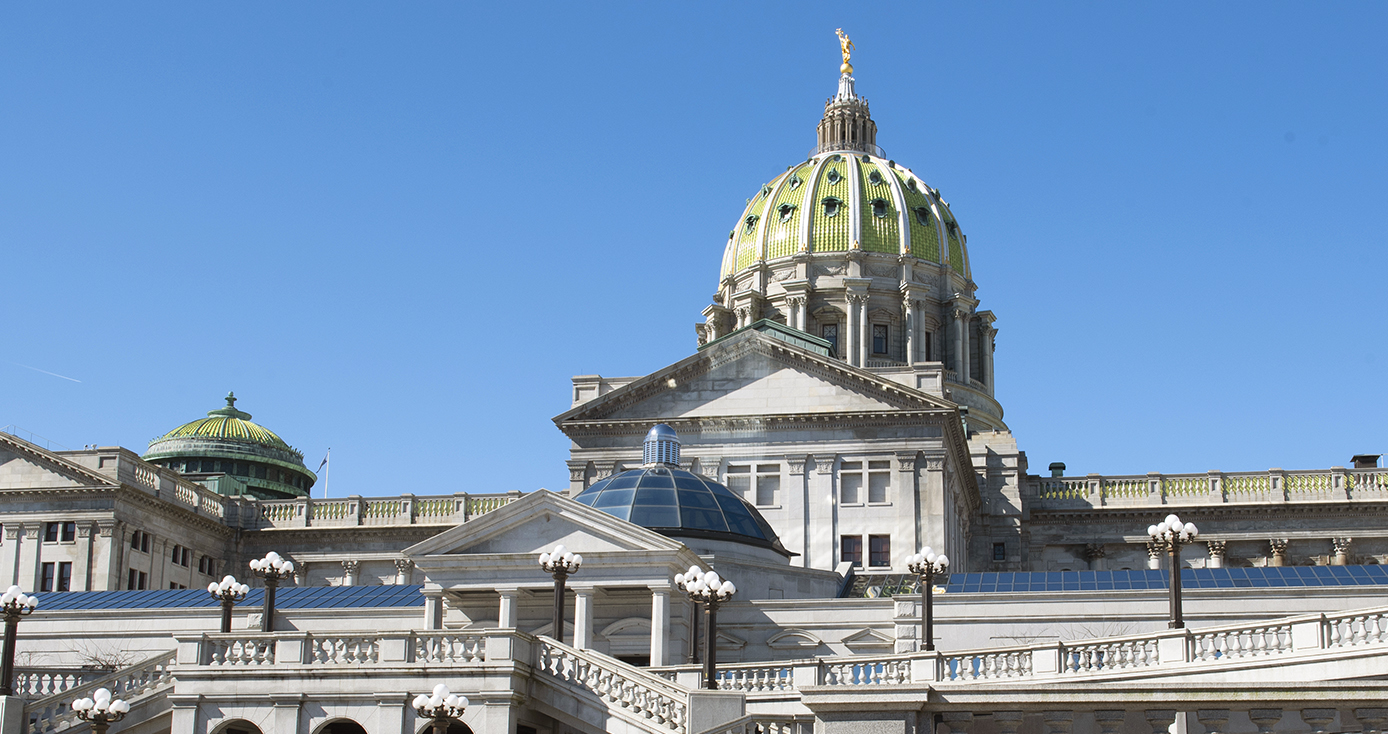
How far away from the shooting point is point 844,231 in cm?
11762

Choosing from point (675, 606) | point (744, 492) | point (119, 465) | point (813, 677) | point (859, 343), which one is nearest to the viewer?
point (813, 677)

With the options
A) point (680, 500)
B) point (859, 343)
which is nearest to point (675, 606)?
point (680, 500)

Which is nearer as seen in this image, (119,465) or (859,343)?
(119,465)

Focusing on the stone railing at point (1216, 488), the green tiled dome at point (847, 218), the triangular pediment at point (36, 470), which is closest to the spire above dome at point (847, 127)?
the green tiled dome at point (847, 218)

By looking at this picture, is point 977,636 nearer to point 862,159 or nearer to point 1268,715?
point 1268,715

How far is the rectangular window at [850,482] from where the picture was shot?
2901 inches

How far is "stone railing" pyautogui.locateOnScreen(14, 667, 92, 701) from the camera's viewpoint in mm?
42438

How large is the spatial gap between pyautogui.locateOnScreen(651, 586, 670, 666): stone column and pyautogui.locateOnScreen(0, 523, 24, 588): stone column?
46395 millimetres

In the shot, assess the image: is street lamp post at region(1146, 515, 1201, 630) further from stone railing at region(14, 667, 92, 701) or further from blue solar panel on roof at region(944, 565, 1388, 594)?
stone railing at region(14, 667, 92, 701)

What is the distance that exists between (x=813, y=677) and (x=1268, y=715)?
9379 millimetres

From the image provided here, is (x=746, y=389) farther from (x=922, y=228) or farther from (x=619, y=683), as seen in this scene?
(x=922, y=228)

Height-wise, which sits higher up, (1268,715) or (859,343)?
(859,343)

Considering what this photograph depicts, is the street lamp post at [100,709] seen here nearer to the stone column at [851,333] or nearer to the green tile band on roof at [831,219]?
the stone column at [851,333]

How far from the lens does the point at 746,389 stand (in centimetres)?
7581
